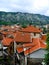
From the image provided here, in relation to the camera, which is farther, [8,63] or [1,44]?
[1,44]

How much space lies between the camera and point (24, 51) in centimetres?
4116

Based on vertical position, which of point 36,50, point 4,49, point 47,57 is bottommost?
point 4,49

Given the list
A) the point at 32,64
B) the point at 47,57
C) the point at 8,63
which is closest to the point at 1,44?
the point at 8,63

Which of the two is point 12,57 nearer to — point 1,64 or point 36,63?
point 1,64

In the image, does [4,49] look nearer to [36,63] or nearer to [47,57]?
[36,63]

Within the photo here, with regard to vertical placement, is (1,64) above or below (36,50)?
below

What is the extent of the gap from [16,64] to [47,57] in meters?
15.3

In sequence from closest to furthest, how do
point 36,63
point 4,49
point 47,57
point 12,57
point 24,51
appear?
point 47,57 → point 36,63 → point 24,51 → point 12,57 → point 4,49

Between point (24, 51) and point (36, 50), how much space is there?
299 cm

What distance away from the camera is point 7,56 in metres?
46.5

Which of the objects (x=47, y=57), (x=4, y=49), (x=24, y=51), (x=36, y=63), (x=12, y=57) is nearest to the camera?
(x=47, y=57)

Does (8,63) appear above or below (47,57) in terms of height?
below

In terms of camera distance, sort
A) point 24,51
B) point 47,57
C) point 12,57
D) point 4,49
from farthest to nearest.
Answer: point 4,49 < point 12,57 < point 24,51 < point 47,57

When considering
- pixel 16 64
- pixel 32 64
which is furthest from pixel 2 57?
pixel 32 64
